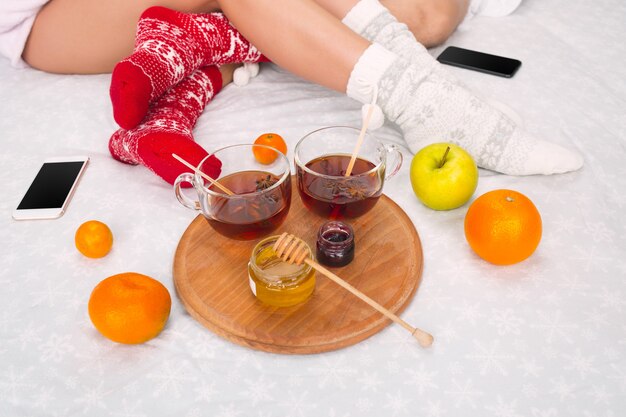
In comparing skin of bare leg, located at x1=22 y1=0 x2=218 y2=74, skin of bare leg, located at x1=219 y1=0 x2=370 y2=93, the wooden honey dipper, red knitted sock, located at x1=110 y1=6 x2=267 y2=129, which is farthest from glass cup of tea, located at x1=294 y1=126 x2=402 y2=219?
skin of bare leg, located at x1=22 y1=0 x2=218 y2=74

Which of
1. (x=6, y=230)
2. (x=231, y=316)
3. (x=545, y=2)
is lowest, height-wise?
(x=6, y=230)

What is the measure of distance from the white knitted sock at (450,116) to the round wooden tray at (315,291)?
0.24 m

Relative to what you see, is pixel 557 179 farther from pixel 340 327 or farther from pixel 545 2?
pixel 545 2

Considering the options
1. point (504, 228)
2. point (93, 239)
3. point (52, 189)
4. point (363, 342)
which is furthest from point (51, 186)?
point (504, 228)

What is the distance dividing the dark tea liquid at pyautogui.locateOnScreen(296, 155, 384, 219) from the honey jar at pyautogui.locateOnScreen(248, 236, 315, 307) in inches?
4.1

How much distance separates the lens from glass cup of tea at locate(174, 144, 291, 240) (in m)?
0.77

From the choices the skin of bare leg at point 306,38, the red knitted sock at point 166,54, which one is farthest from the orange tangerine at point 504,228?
the red knitted sock at point 166,54

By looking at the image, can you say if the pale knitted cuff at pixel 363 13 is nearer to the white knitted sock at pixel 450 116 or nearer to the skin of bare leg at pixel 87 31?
the white knitted sock at pixel 450 116

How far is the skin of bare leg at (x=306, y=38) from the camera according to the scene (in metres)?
1.05

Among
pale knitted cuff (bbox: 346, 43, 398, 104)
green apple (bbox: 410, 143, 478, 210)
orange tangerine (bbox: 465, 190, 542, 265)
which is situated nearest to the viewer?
orange tangerine (bbox: 465, 190, 542, 265)

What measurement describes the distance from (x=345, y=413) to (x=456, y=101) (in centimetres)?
61

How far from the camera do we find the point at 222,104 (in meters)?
1.29

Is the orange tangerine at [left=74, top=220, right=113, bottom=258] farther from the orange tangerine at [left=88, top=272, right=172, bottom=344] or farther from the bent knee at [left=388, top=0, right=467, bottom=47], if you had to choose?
the bent knee at [left=388, top=0, right=467, bottom=47]

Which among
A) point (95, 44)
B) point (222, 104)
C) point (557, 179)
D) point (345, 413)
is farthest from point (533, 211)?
point (95, 44)
